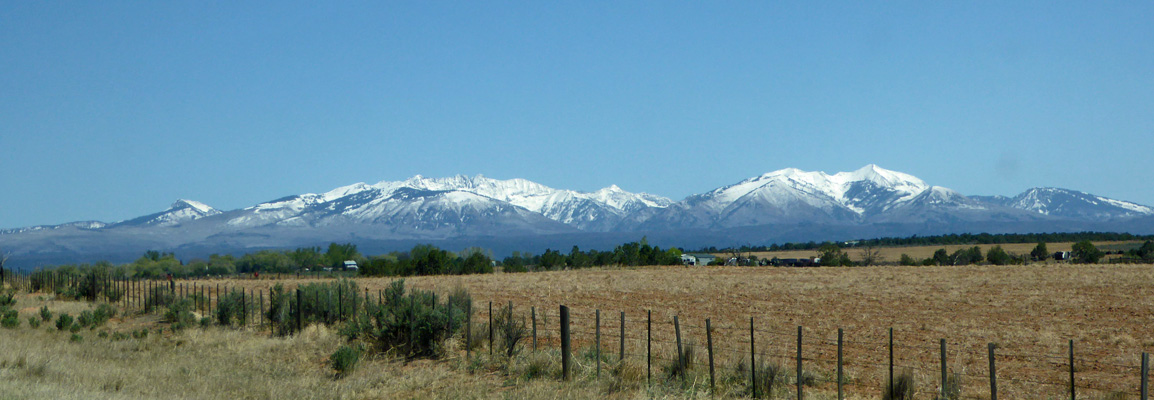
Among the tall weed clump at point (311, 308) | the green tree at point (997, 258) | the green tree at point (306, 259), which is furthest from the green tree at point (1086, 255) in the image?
the green tree at point (306, 259)

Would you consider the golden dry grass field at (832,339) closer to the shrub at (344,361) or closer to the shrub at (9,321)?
the shrub at (344,361)

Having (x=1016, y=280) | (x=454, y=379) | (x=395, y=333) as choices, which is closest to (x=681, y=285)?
(x=1016, y=280)

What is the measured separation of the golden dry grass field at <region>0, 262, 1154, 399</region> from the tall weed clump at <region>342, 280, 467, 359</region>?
2.88ft

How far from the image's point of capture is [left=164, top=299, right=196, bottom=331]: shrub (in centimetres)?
2514

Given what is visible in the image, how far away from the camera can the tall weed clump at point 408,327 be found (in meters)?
19.1

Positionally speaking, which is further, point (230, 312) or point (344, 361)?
point (230, 312)

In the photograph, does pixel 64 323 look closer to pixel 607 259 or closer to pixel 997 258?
pixel 607 259

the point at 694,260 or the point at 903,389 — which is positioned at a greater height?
the point at 903,389

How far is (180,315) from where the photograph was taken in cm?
2602

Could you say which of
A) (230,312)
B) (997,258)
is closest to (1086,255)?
(997,258)

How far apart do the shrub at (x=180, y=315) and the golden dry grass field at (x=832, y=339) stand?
2.37 meters

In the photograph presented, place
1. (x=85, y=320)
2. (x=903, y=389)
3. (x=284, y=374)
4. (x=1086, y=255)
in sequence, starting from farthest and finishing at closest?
(x=1086, y=255), (x=85, y=320), (x=284, y=374), (x=903, y=389)

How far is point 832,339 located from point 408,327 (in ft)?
35.0

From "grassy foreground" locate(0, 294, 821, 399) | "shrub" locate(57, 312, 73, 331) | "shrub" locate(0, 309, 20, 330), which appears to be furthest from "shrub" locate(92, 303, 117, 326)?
"grassy foreground" locate(0, 294, 821, 399)
